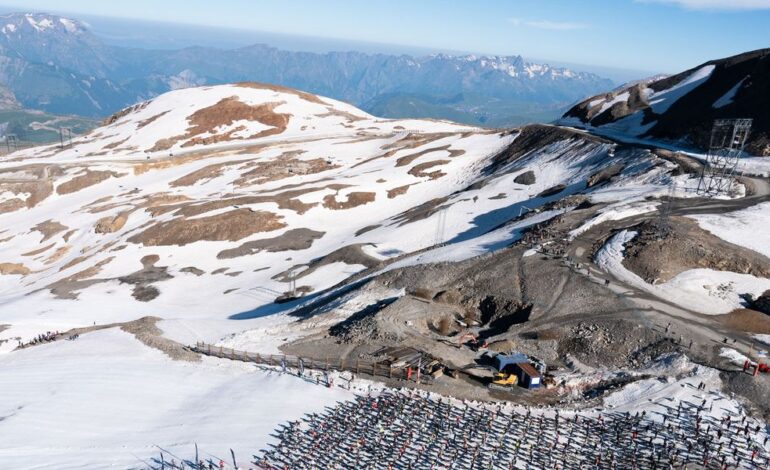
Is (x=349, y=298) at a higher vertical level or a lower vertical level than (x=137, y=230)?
higher

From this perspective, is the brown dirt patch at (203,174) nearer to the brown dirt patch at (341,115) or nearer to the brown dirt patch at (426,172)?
the brown dirt patch at (426,172)

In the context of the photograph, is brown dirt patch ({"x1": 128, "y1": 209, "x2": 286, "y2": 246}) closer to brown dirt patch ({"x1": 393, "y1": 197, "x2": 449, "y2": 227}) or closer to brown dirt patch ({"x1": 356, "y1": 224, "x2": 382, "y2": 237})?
brown dirt patch ({"x1": 356, "y1": 224, "x2": 382, "y2": 237})

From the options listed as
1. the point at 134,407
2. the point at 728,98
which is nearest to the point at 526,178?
the point at 728,98

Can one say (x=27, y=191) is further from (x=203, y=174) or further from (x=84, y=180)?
(x=203, y=174)

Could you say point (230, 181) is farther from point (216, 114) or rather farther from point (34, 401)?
point (34, 401)

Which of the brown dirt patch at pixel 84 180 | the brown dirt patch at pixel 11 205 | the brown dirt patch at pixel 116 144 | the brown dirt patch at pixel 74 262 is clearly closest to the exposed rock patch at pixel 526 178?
the brown dirt patch at pixel 74 262

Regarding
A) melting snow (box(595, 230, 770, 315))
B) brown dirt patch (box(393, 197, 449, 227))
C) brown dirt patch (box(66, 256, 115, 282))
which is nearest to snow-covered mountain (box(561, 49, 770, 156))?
brown dirt patch (box(393, 197, 449, 227))

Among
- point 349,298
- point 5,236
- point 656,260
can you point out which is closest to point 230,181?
point 5,236

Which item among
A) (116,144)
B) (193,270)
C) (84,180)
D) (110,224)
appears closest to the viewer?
(193,270)
